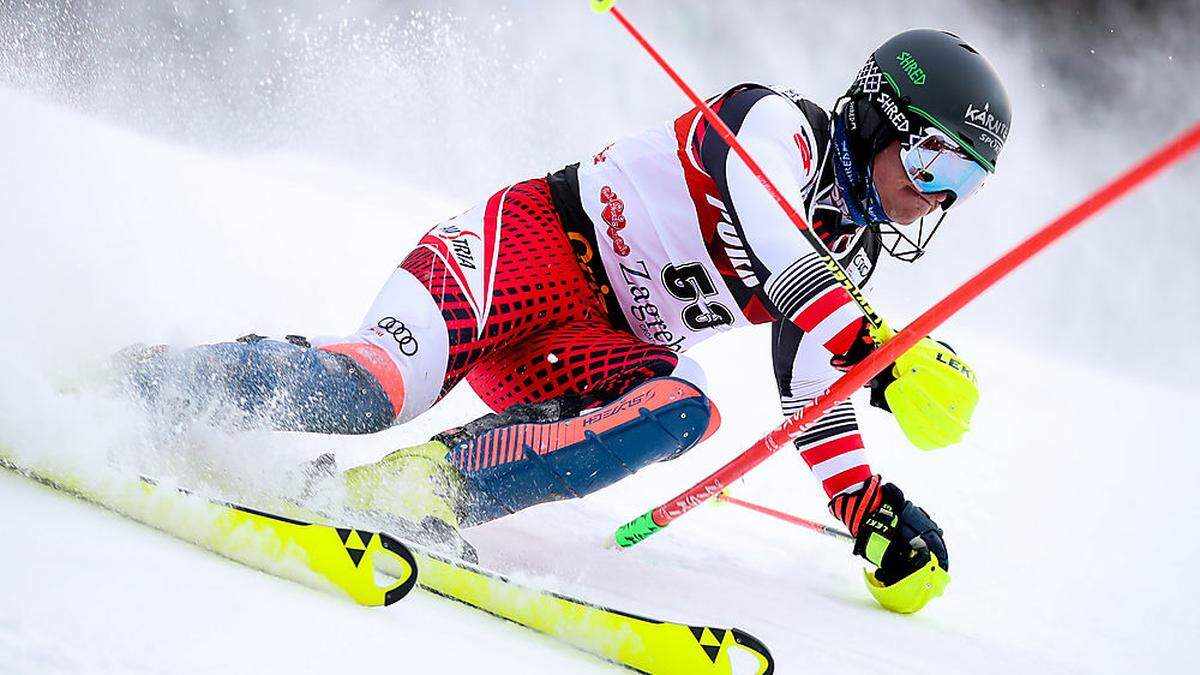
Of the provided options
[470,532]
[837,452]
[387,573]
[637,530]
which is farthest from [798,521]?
[387,573]

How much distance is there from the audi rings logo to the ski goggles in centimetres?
95

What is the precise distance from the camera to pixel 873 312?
1739mm

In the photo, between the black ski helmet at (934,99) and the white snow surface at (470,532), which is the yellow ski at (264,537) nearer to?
the white snow surface at (470,532)

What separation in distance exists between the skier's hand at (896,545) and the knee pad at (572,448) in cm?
69

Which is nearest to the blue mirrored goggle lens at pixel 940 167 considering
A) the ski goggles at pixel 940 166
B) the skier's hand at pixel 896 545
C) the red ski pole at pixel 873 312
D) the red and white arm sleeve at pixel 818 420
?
the ski goggles at pixel 940 166

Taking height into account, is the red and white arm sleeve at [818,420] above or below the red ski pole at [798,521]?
above

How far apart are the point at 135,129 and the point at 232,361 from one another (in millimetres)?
4695

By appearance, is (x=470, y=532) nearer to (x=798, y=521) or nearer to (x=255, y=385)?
(x=255, y=385)

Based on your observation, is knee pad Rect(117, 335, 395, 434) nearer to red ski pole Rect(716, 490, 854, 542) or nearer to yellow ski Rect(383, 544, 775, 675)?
yellow ski Rect(383, 544, 775, 675)

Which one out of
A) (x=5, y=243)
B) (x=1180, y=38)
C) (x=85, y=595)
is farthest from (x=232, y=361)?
(x=1180, y=38)

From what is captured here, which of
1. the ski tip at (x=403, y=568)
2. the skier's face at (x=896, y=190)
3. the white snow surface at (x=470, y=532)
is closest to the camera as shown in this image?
the white snow surface at (x=470, y=532)

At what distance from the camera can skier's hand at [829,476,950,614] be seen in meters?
2.24

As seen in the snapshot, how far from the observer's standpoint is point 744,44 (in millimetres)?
8094

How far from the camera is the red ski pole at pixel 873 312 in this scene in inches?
50.3
